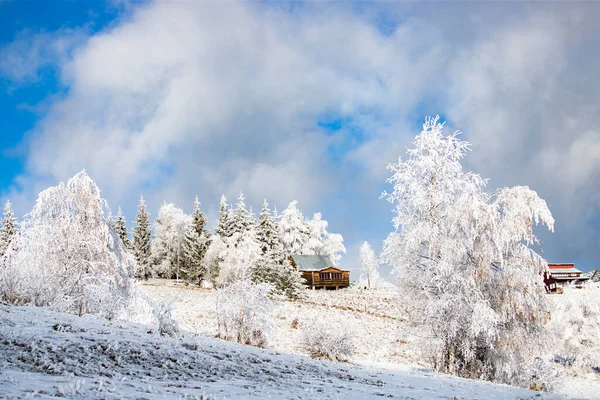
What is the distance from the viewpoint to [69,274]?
22.6m

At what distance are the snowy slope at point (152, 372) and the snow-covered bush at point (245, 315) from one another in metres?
10.3

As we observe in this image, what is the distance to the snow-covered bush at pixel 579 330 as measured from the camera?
36500 millimetres

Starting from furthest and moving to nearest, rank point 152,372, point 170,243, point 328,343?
point 170,243 < point 328,343 < point 152,372

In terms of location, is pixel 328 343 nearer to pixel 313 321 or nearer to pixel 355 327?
pixel 313 321

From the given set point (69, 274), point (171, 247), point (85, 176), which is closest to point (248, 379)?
point (69, 274)

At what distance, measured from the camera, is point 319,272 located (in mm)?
80125

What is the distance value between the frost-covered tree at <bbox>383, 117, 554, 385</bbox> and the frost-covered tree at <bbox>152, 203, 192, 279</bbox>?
55423 mm

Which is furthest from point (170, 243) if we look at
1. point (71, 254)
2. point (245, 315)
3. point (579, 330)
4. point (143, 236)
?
point (579, 330)

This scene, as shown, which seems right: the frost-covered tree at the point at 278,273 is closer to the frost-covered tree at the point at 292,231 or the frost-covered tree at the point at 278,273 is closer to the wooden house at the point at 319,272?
the wooden house at the point at 319,272

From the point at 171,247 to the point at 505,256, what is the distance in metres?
61.5

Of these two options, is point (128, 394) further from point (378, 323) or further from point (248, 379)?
point (378, 323)

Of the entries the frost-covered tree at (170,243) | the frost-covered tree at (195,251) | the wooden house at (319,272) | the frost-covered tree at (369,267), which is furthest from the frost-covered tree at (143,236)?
the frost-covered tree at (369,267)

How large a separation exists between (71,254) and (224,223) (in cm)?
4384

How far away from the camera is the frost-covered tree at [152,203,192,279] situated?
7238 centimetres
